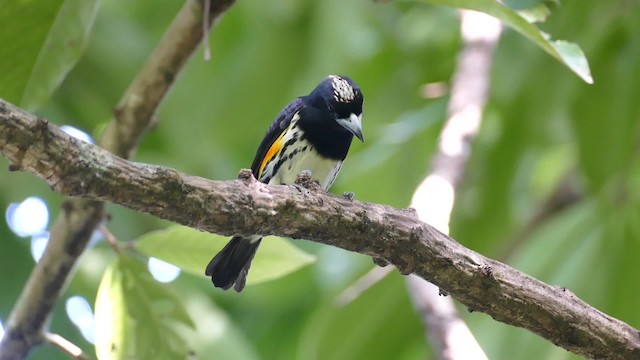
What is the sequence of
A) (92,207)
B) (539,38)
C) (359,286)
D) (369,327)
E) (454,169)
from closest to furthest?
(539,38), (92,207), (454,169), (359,286), (369,327)

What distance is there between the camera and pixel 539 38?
2562 millimetres

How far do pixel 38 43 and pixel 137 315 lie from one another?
2.88 feet

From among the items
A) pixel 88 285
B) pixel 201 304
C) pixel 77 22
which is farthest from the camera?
pixel 201 304

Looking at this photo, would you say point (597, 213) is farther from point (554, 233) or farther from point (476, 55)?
point (476, 55)

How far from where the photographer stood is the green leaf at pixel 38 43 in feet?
9.48

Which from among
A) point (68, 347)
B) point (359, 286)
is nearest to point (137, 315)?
point (68, 347)

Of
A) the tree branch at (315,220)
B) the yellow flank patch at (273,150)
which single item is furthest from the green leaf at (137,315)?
the yellow flank patch at (273,150)

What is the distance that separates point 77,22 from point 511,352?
7.99ft

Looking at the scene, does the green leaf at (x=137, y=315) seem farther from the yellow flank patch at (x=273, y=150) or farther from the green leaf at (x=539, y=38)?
the green leaf at (x=539, y=38)

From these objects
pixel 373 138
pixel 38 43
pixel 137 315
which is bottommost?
pixel 137 315

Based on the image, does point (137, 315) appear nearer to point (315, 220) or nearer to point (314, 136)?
point (315, 220)

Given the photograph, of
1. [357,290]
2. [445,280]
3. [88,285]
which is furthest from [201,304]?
[445,280]

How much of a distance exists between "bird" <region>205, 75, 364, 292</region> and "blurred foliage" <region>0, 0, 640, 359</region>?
1.95ft

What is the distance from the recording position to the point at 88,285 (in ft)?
11.6
